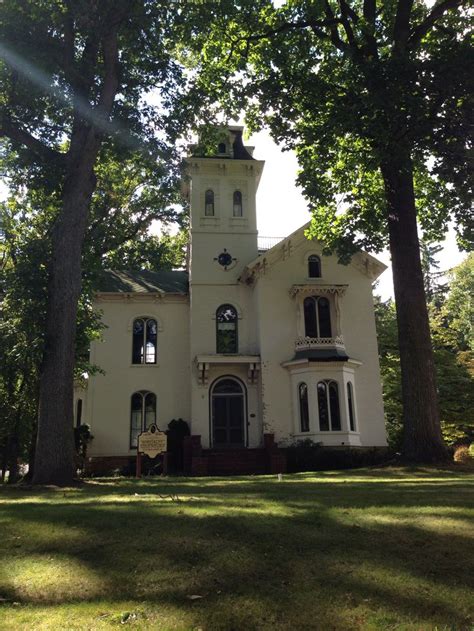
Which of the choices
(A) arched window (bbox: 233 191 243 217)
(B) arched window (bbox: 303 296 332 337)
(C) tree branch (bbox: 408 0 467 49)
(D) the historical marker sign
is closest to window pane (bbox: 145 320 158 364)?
(A) arched window (bbox: 233 191 243 217)

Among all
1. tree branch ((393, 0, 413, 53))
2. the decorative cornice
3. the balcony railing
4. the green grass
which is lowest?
the green grass

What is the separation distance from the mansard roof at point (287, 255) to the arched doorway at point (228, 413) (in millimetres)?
4975

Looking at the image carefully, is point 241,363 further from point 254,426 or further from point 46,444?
point 46,444

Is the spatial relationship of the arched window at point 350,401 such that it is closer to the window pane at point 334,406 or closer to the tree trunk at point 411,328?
the window pane at point 334,406

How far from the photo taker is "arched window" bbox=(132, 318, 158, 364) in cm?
2416

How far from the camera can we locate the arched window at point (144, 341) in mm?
24164

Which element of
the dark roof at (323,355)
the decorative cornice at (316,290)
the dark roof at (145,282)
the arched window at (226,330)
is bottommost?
the dark roof at (323,355)

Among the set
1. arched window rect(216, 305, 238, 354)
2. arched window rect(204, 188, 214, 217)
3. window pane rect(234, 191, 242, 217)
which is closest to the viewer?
arched window rect(216, 305, 238, 354)

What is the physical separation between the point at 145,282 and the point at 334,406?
10.8 meters

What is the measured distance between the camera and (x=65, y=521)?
247 inches

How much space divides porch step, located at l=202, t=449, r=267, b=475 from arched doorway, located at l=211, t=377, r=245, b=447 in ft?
5.29

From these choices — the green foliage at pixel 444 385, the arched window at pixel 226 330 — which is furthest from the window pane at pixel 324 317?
the green foliage at pixel 444 385

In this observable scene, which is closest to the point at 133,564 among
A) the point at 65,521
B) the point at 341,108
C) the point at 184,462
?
the point at 65,521

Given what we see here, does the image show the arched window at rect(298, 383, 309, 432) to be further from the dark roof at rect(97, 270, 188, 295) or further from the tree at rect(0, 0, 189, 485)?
the tree at rect(0, 0, 189, 485)
